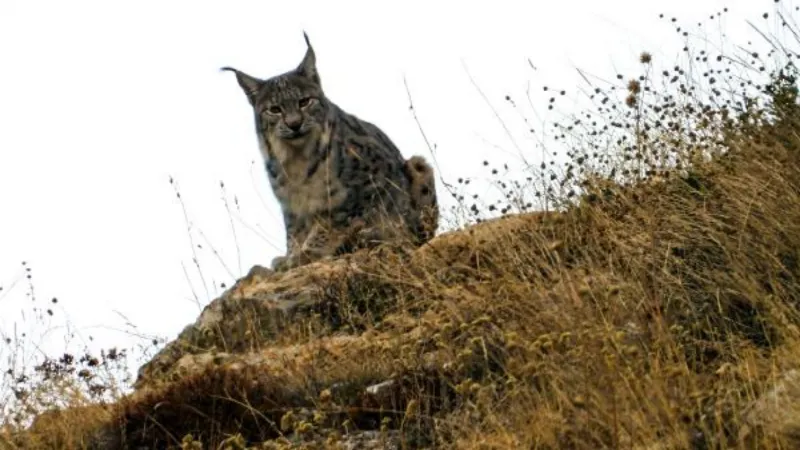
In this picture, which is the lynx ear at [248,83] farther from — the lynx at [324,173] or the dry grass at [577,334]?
the dry grass at [577,334]

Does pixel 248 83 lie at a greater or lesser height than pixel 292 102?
greater

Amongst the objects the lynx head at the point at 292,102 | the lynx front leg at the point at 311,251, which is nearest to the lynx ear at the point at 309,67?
the lynx head at the point at 292,102

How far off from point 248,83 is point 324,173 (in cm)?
121

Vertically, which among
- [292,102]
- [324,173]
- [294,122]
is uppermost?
[292,102]

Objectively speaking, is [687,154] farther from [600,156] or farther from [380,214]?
[380,214]

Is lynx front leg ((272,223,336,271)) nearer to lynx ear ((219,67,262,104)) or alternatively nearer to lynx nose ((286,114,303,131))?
lynx nose ((286,114,303,131))

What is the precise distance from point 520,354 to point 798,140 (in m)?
2.83

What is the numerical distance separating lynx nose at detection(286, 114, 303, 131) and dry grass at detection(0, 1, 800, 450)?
2085mm

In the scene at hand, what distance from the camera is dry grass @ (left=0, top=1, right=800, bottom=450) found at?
6316 millimetres

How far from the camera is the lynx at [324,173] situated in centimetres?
1259

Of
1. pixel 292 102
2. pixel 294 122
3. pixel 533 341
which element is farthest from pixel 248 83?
pixel 533 341

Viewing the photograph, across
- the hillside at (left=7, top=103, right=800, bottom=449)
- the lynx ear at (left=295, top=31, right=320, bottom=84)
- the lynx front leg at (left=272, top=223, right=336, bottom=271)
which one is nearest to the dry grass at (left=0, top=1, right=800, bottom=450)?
the hillside at (left=7, top=103, right=800, bottom=449)

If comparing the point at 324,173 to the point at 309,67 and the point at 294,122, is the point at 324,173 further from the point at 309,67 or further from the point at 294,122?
the point at 309,67

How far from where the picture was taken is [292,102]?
1316 centimetres
